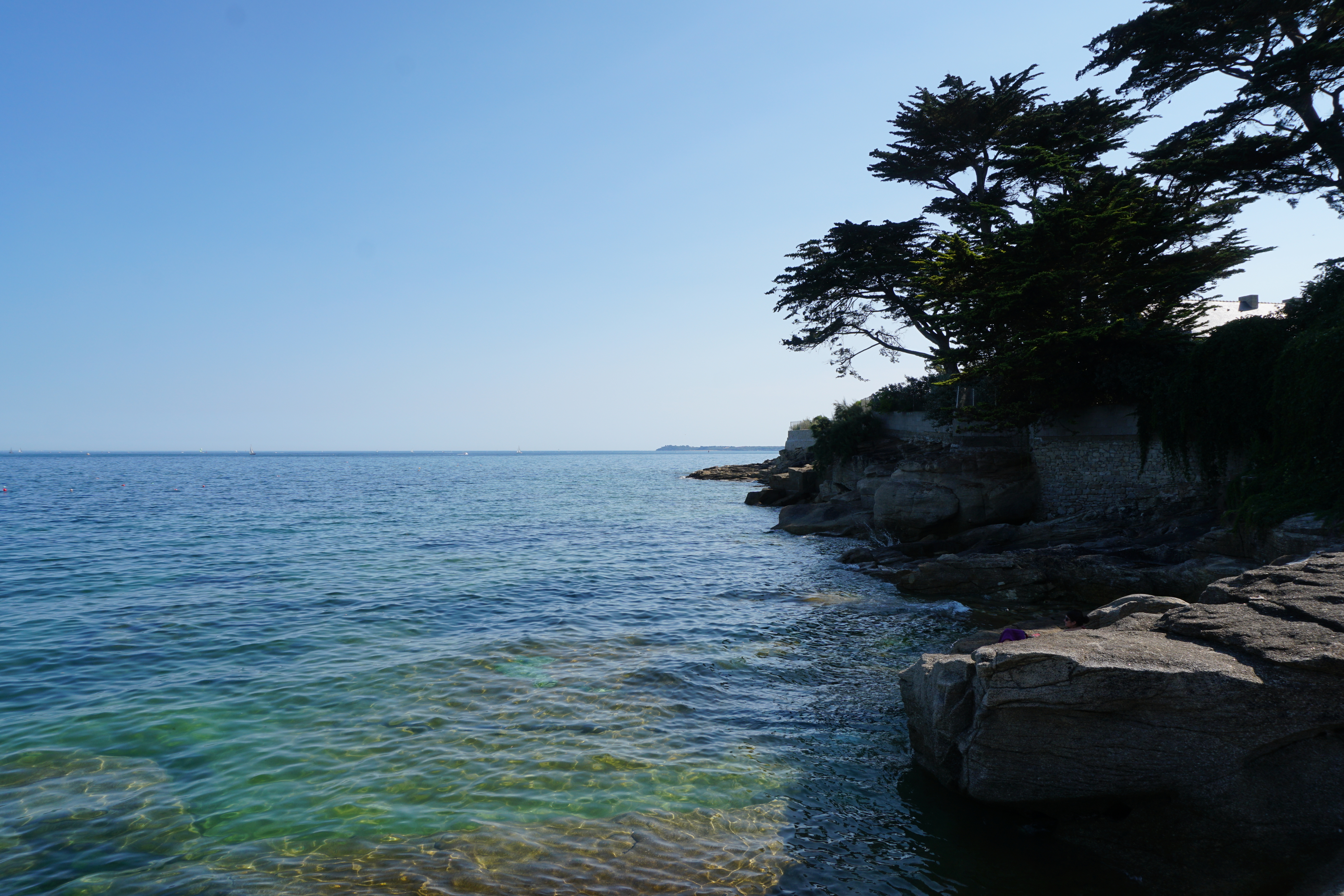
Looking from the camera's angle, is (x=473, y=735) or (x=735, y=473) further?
(x=735, y=473)

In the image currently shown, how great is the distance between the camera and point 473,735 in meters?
8.38

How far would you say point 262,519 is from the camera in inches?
1247

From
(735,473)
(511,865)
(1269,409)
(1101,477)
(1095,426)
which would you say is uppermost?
(1269,409)

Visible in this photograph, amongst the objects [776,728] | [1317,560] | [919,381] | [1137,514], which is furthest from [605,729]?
[919,381]

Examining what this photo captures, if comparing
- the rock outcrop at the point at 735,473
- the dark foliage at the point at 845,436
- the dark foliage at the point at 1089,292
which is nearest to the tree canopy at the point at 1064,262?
the dark foliage at the point at 1089,292

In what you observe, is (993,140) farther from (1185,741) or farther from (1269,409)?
(1185,741)

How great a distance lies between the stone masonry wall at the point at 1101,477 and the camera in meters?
17.4

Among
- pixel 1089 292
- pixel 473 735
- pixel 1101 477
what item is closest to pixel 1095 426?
pixel 1101 477

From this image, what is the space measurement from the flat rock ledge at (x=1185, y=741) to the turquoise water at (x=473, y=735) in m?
0.59

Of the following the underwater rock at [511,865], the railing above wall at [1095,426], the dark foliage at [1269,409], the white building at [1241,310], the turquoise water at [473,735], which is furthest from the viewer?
the white building at [1241,310]

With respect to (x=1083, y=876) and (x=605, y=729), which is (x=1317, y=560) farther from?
(x=605, y=729)

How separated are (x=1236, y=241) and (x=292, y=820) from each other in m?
26.7

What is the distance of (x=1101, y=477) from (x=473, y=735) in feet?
58.5

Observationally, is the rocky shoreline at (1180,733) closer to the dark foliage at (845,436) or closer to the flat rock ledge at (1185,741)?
the flat rock ledge at (1185,741)
